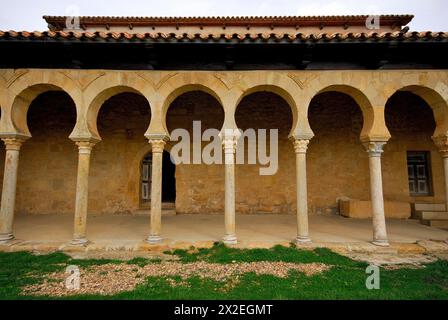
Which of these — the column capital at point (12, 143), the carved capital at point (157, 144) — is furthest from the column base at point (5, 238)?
the carved capital at point (157, 144)

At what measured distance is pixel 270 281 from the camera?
13.7 feet

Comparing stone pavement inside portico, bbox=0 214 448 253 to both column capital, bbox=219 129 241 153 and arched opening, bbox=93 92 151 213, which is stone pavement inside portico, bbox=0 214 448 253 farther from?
column capital, bbox=219 129 241 153

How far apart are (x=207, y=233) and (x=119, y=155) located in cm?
544

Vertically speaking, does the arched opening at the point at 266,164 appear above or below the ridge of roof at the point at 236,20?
below

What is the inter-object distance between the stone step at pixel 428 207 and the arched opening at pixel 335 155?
5.58 feet

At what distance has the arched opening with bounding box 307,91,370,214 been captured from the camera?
33.1ft

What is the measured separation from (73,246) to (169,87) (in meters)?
4.45

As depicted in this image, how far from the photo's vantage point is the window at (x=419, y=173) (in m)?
9.98

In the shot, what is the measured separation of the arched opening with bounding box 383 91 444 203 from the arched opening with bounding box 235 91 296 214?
383 cm

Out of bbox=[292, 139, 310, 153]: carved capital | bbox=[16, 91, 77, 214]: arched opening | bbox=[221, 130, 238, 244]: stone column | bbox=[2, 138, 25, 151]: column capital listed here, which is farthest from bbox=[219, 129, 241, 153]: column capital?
bbox=[16, 91, 77, 214]: arched opening

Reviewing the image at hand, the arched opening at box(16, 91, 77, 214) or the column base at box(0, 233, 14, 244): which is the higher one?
the arched opening at box(16, 91, 77, 214)

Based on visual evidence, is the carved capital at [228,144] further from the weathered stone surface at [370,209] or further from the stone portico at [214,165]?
the weathered stone surface at [370,209]
